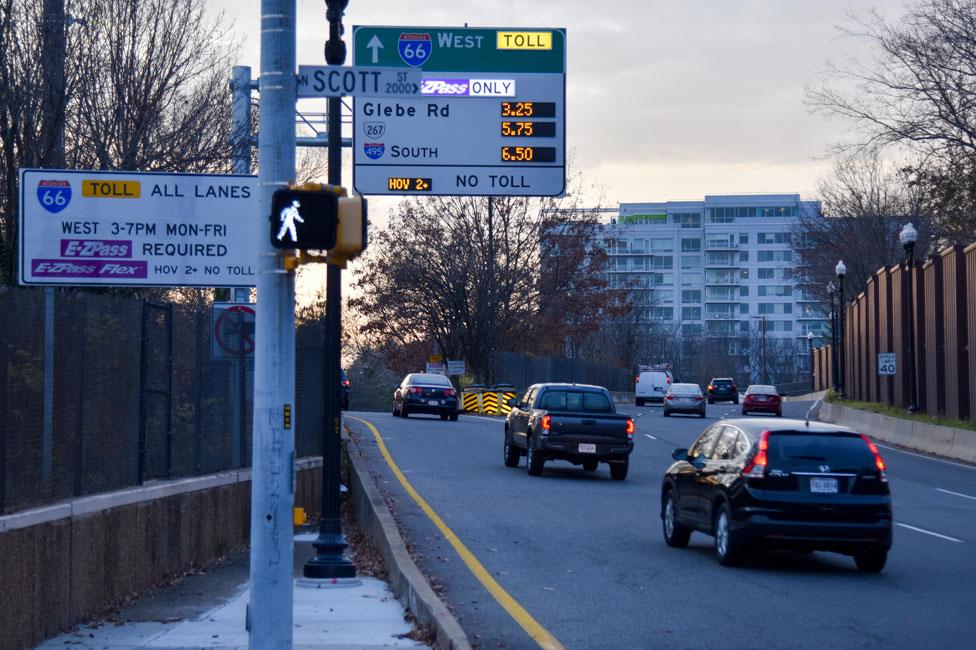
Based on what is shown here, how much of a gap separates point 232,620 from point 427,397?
1360 inches

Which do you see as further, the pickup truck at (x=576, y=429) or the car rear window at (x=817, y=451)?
the pickup truck at (x=576, y=429)

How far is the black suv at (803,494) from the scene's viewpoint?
45.8ft

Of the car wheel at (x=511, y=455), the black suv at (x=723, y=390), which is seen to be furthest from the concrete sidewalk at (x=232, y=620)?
the black suv at (x=723, y=390)

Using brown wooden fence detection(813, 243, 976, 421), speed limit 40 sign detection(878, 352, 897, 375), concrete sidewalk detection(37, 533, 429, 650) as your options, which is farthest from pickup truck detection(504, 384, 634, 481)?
speed limit 40 sign detection(878, 352, 897, 375)

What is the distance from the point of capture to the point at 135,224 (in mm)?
15773

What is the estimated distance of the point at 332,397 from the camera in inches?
564

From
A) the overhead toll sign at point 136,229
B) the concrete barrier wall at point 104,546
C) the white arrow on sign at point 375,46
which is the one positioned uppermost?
the white arrow on sign at point 375,46

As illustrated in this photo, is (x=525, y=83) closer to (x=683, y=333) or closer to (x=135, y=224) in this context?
(x=135, y=224)

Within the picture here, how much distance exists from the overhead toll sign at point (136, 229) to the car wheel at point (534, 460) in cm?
1095

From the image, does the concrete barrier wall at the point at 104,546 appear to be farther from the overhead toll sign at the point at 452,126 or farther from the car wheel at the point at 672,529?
the car wheel at the point at 672,529

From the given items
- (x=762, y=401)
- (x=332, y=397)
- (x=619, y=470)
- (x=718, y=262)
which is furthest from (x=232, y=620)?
(x=718, y=262)

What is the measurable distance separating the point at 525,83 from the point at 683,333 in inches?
4845

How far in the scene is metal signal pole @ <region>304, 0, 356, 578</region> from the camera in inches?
532

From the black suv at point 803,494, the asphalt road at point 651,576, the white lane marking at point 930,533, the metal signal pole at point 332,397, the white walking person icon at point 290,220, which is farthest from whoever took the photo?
the white lane marking at point 930,533
